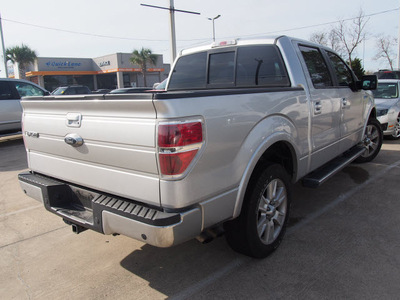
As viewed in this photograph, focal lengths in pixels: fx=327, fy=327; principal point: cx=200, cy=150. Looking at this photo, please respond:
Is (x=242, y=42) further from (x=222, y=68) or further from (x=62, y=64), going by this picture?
(x=62, y=64)

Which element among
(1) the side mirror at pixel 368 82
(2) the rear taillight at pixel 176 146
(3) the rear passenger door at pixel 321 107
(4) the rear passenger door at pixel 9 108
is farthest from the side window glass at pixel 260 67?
(4) the rear passenger door at pixel 9 108

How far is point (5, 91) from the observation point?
31.7ft

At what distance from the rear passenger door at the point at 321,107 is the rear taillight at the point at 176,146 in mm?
1902

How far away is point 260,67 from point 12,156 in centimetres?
711

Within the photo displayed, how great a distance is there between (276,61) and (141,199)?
2.26m

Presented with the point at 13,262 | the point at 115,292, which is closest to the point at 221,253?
the point at 115,292

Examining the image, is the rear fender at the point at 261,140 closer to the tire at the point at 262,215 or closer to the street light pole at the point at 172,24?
the tire at the point at 262,215

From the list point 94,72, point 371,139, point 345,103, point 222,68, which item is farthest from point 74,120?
point 94,72

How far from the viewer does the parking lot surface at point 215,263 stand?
2629 millimetres

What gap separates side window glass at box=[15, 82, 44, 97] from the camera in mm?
9984

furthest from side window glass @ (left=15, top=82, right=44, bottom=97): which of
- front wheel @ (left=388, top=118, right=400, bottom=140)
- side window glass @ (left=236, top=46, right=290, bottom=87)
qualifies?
front wheel @ (left=388, top=118, right=400, bottom=140)

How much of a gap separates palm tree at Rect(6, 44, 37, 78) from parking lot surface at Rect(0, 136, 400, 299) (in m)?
44.1

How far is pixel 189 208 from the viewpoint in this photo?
220cm

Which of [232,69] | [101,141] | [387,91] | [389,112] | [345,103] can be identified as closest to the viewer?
[101,141]
